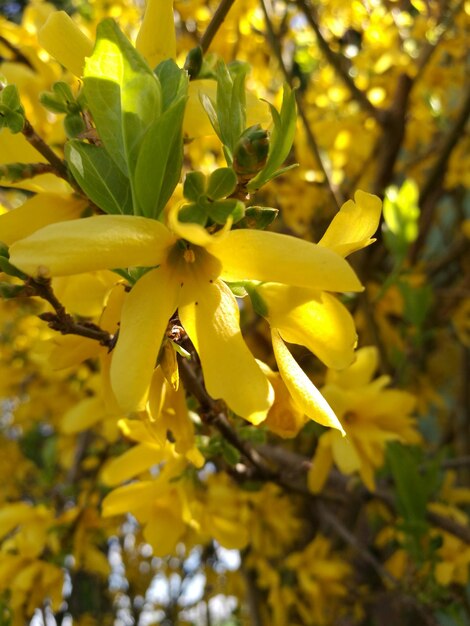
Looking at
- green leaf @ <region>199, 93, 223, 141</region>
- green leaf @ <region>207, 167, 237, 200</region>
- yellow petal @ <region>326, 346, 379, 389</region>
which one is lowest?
yellow petal @ <region>326, 346, 379, 389</region>

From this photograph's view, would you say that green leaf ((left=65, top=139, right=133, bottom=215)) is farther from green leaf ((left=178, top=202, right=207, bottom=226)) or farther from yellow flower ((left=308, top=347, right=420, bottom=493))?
yellow flower ((left=308, top=347, right=420, bottom=493))

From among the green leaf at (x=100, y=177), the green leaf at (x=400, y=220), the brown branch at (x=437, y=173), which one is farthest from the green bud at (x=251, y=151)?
the brown branch at (x=437, y=173)

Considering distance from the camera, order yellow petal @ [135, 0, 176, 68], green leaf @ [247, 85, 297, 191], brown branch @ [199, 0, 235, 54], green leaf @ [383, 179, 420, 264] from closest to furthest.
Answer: green leaf @ [247, 85, 297, 191] → yellow petal @ [135, 0, 176, 68] → brown branch @ [199, 0, 235, 54] → green leaf @ [383, 179, 420, 264]

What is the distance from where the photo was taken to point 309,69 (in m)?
2.81

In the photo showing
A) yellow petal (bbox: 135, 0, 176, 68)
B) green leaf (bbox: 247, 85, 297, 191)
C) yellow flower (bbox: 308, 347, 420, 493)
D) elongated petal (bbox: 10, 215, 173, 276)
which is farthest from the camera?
yellow flower (bbox: 308, 347, 420, 493)

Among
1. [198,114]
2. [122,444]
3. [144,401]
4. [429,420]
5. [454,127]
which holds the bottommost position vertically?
[429,420]

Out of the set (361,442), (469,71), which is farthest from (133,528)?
(469,71)

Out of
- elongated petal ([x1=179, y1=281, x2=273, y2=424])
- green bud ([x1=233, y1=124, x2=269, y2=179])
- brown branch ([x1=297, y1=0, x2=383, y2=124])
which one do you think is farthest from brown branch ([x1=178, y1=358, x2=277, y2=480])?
brown branch ([x1=297, y1=0, x2=383, y2=124])

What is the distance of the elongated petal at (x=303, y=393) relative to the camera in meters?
0.54

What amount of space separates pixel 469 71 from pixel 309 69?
75 centimetres

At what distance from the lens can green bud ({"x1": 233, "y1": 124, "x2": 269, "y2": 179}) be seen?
0.51m

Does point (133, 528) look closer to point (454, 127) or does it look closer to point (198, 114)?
point (454, 127)

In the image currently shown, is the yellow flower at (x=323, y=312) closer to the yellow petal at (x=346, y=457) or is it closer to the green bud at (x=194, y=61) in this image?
the green bud at (x=194, y=61)

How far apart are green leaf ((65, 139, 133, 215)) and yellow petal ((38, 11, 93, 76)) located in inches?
5.0
